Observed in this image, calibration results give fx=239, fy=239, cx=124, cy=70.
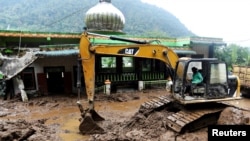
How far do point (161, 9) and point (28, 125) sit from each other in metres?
80.6

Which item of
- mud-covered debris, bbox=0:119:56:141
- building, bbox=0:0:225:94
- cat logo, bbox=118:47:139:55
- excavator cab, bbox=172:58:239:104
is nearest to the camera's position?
mud-covered debris, bbox=0:119:56:141

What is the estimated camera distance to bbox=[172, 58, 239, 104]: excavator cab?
8374 millimetres

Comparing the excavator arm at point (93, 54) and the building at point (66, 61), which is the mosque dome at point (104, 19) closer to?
the building at point (66, 61)

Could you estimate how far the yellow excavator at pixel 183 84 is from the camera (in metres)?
8.18

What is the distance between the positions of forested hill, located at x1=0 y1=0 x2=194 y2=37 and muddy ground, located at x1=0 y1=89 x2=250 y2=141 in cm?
3209

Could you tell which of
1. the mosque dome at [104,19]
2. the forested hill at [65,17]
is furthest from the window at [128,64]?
the forested hill at [65,17]

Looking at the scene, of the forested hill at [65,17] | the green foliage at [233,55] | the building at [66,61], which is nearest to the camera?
the building at [66,61]

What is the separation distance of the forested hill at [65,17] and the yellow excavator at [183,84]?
36.2m

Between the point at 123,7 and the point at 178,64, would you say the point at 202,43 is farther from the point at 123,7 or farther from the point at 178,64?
the point at 123,7

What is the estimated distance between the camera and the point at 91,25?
19.5 m

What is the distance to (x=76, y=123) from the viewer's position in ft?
33.1

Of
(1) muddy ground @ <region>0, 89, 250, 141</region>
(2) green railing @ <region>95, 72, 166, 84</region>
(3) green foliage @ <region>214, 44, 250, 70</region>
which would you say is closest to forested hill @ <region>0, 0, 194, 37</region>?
(3) green foliage @ <region>214, 44, 250, 70</region>

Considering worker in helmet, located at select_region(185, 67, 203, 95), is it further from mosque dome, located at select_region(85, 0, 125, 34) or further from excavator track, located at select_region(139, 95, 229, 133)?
mosque dome, located at select_region(85, 0, 125, 34)

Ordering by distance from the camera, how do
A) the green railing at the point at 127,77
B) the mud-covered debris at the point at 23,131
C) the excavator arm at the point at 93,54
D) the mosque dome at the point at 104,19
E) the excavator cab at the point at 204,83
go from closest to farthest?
the mud-covered debris at the point at 23,131
the excavator arm at the point at 93,54
the excavator cab at the point at 204,83
the green railing at the point at 127,77
the mosque dome at the point at 104,19
